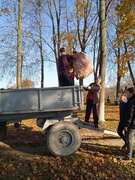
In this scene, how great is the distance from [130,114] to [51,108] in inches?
77.3

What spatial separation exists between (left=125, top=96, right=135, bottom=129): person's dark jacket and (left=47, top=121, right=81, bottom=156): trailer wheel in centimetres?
131

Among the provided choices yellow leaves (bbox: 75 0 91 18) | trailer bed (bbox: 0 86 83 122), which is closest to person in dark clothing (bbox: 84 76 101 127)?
trailer bed (bbox: 0 86 83 122)

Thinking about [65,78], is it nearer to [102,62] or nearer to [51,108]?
[51,108]

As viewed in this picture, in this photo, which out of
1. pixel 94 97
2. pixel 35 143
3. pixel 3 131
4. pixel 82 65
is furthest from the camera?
pixel 94 97

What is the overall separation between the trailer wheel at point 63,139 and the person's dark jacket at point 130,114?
1.31 metres

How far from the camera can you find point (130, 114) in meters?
5.89

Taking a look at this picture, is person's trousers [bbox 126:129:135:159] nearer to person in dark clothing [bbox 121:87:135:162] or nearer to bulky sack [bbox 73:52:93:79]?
person in dark clothing [bbox 121:87:135:162]

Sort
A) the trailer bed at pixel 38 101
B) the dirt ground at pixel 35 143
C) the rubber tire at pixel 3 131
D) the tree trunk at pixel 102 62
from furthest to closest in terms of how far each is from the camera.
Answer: the tree trunk at pixel 102 62
the rubber tire at pixel 3 131
the dirt ground at pixel 35 143
the trailer bed at pixel 38 101

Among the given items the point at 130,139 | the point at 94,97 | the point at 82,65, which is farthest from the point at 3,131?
the point at 130,139

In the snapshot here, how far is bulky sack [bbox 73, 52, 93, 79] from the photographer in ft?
22.6

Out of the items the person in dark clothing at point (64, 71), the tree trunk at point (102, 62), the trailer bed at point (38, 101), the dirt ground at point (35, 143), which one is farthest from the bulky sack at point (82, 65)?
the tree trunk at point (102, 62)

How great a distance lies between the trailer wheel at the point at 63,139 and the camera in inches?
236

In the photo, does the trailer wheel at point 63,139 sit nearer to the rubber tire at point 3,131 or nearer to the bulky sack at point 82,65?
the bulky sack at point 82,65

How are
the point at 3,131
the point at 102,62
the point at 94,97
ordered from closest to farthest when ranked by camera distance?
the point at 3,131
the point at 94,97
the point at 102,62
